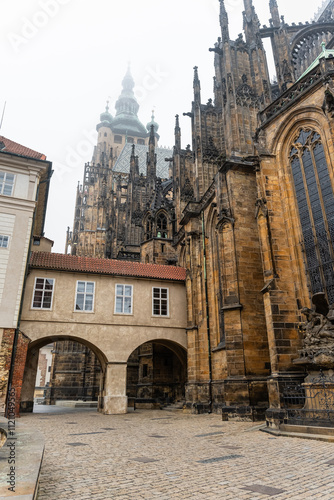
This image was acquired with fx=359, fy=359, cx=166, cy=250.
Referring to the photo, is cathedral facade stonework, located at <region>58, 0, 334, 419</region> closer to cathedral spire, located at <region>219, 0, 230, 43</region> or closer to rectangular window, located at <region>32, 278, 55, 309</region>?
cathedral spire, located at <region>219, 0, 230, 43</region>

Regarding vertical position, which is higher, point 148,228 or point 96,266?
point 148,228

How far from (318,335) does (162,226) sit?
1971cm

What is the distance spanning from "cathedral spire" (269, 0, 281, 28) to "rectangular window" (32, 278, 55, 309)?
21613mm

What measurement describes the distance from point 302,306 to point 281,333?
1.26 meters

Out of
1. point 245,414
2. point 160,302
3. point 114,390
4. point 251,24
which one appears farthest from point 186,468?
point 251,24

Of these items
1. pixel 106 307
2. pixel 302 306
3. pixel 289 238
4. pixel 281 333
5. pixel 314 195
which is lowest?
pixel 281 333

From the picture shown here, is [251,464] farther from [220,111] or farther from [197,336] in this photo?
[220,111]

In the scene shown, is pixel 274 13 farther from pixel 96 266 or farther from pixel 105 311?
pixel 105 311

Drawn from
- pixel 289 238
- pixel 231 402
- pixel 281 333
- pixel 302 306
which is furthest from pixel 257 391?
pixel 289 238

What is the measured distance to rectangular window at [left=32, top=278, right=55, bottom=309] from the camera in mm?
17125

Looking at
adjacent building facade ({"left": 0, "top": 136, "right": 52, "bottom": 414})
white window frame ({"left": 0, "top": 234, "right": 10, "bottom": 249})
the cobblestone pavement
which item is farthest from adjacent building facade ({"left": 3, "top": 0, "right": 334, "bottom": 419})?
the cobblestone pavement

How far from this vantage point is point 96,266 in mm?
18953

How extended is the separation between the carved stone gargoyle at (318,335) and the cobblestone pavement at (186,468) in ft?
8.77

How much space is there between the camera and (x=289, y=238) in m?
13.2
